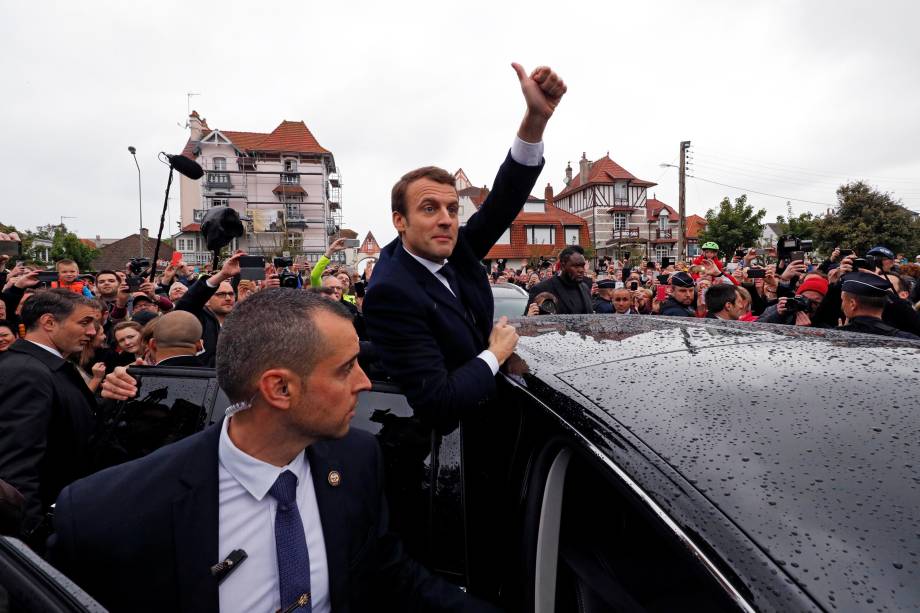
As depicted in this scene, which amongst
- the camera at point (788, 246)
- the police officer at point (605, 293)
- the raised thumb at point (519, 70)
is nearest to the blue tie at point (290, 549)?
the raised thumb at point (519, 70)

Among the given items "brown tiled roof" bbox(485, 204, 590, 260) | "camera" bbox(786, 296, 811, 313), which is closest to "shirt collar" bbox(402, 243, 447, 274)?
"camera" bbox(786, 296, 811, 313)

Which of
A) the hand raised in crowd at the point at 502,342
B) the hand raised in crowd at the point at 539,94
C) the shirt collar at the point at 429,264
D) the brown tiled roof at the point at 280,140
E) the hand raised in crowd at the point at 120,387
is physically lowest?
the hand raised in crowd at the point at 120,387

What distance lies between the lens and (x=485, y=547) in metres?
1.68

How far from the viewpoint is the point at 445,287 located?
75.5 inches

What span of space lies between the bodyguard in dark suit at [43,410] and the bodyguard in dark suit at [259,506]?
3.81 feet

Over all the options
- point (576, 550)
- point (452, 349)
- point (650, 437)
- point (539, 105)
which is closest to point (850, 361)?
point (650, 437)

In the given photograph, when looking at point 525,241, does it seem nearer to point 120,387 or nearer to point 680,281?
point 680,281

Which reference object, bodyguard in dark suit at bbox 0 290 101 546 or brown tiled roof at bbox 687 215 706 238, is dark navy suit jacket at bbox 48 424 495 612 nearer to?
bodyguard in dark suit at bbox 0 290 101 546

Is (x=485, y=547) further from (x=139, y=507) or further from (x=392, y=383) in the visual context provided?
(x=139, y=507)

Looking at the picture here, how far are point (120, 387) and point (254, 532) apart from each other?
1.40m

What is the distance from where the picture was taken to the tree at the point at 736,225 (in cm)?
3616

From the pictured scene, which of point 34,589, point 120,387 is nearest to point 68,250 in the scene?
point 120,387

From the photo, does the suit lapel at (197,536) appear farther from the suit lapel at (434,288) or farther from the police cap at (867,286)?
the police cap at (867,286)

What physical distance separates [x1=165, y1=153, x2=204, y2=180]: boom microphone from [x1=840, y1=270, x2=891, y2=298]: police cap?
4982 mm
